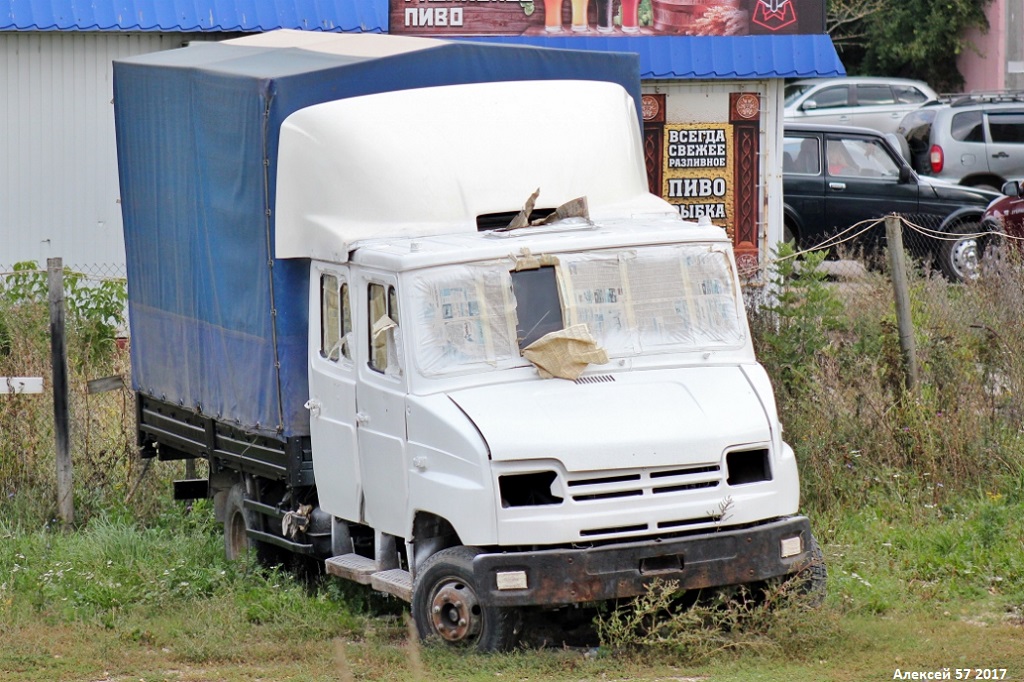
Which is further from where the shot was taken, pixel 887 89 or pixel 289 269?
pixel 887 89

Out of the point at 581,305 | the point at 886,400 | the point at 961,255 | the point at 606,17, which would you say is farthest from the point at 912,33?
the point at 581,305

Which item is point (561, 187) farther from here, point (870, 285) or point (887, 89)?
point (887, 89)

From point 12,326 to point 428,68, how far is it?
3.98 metres

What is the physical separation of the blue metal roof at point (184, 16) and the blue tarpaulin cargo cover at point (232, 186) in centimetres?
436

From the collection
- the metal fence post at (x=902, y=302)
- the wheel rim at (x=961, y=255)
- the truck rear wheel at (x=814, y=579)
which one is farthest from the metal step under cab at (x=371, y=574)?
the wheel rim at (x=961, y=255)

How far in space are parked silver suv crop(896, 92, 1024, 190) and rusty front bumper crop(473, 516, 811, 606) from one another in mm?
17466

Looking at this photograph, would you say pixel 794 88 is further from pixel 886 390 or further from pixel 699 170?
pixel 886 390

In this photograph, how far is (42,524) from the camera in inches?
411

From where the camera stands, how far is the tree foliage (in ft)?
114

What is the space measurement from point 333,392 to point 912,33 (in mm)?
30388

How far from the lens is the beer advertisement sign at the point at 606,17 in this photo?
1513cm

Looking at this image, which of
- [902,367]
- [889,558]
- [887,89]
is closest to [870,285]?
[902,367]

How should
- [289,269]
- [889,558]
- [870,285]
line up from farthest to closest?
[870,285] < [889,558] < [289,269]

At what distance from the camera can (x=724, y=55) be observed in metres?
15.5
